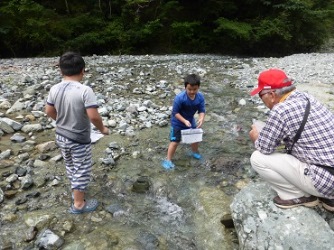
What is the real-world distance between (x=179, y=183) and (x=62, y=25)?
13.2 meters

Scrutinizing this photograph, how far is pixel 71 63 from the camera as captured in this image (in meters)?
3.15

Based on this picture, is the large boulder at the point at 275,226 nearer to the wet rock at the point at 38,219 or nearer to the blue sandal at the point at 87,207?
the blue sandal at the point at 87,207

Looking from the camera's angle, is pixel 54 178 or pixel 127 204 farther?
pixel 54 178

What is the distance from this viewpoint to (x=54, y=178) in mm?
4242

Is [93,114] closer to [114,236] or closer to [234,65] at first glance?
[114,236]

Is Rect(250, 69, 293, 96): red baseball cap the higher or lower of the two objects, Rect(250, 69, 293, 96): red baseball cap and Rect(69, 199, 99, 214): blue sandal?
the higher

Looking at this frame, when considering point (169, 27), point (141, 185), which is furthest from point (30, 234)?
point (169, 27)

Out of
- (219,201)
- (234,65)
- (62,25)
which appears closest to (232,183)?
(219,201)

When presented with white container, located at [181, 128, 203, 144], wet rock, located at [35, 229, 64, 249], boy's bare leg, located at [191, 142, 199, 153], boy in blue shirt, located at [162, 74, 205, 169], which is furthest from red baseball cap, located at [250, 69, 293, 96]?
wet rock, located at [35, 229, 64, 249]

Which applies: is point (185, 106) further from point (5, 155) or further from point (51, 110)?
point (5, 155)

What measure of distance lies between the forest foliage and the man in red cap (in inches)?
535

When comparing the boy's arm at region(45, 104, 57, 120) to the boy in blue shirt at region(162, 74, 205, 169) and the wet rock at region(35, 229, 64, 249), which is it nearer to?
the wet rock at region(35, 229, 64, 249)

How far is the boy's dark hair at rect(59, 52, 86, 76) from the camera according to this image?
3137 mm

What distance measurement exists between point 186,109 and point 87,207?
72.0 inches
